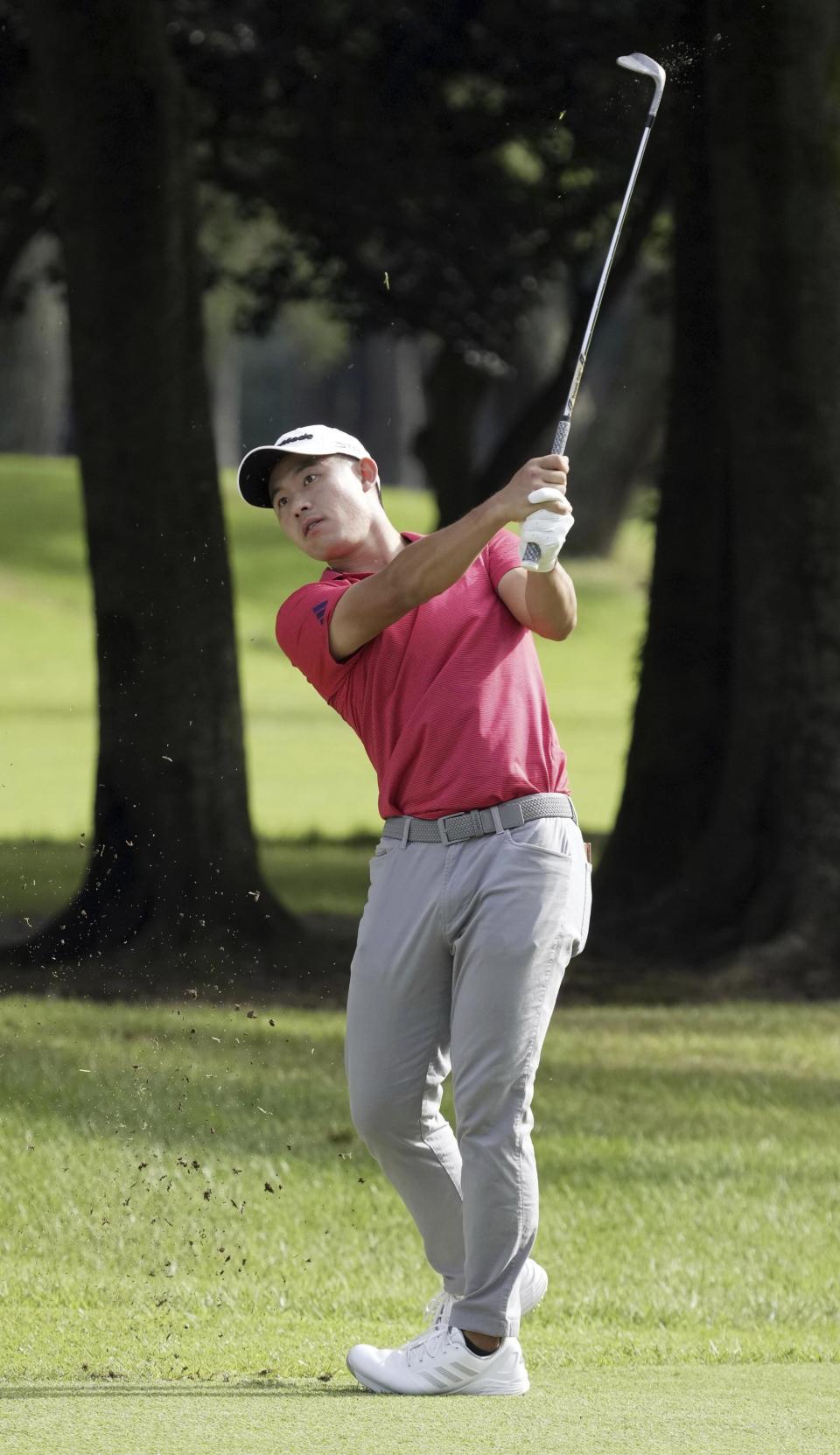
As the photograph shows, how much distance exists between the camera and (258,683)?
34.5 m

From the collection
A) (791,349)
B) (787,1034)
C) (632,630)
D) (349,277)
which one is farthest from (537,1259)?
(632,630)

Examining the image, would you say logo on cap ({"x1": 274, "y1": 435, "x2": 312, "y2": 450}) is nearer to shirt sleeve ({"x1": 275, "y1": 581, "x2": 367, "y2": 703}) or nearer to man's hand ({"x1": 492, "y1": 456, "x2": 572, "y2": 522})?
shirt sleeve ({"x1": 275, "y1": 581, "x2": 367, "y2": 703})

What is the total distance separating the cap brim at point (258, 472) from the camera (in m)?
4.88

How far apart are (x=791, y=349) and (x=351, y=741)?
18681 mm

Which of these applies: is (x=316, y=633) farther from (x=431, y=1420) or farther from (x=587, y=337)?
(x=431, y=1420)

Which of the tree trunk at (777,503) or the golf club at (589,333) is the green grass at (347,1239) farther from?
the golf club at (589,333)

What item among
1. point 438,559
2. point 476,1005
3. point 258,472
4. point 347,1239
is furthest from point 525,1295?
point 347,1239

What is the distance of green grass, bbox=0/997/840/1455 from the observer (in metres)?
4.78

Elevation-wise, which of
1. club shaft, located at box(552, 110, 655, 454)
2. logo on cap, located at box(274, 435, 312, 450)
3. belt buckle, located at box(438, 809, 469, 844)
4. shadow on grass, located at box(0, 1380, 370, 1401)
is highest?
club shaft, located at box(552, 110, 655, 454)

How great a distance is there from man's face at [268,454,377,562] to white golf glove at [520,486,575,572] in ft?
1.89

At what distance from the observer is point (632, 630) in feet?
126

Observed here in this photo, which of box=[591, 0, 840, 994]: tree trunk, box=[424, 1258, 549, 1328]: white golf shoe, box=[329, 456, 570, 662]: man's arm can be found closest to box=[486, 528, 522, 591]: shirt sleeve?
box=[329, 456, 570, 662]: man's arm

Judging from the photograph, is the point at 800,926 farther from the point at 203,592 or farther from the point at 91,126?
the point at 91,126

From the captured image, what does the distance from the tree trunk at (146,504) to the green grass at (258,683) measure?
679 centimetres
